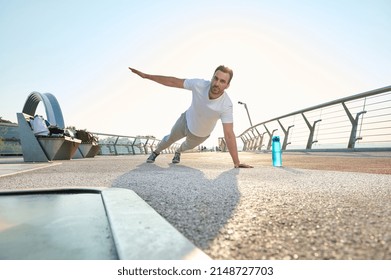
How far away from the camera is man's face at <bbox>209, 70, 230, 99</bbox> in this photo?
3625mm

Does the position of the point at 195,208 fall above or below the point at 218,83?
below

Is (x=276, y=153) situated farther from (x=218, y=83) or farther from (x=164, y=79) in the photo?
(x=164, y=79)

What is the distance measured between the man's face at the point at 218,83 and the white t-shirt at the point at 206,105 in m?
0.10

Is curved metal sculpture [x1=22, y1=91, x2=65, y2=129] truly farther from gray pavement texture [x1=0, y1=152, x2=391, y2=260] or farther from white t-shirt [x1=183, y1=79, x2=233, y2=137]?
gray pavement texture [x1=0, y1=152, x2=391, y2=260]

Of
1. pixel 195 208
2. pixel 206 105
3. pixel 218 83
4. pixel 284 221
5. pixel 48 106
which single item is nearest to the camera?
pixel 284 221

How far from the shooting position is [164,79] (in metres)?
3.78

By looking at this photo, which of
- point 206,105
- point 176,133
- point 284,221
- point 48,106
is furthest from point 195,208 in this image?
point 48,106

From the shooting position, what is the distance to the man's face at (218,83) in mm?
3625

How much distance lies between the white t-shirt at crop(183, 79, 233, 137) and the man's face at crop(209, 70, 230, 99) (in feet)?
0.33

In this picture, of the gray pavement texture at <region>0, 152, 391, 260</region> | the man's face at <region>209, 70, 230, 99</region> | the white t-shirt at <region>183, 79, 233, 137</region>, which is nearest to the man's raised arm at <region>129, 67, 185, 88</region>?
the white t-shirt at <region>183, 79, 233, 137</region>

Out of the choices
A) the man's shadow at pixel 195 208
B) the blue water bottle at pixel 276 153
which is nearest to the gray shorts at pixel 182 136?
the blue water bottle at pixel 276 153

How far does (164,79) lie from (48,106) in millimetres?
8567

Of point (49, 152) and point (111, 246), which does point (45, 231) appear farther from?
point (49, 152)
